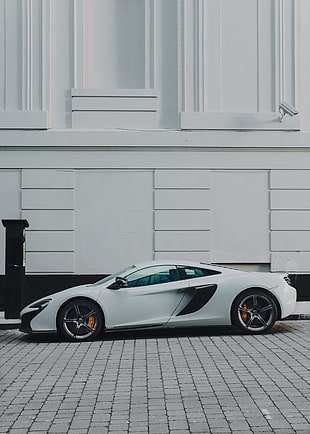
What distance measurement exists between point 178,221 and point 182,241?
481 millimetres

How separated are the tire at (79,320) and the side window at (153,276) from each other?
0.72 metres

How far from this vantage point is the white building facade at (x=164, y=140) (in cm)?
1603

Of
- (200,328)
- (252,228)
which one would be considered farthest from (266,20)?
(200,328)

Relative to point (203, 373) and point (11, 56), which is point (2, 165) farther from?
point (203, 373)

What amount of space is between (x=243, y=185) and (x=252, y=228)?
1.04m

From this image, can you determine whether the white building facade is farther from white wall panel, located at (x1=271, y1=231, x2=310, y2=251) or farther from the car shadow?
the car shadow

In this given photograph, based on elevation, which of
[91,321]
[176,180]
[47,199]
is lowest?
[91,321]

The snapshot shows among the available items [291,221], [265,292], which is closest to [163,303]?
[265,292]

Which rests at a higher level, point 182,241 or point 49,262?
point 182,241

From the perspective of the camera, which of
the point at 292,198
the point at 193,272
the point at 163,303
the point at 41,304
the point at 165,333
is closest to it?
the point at 163,303

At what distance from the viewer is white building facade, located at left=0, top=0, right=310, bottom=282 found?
52.6 feet

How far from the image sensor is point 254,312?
36.0 feet

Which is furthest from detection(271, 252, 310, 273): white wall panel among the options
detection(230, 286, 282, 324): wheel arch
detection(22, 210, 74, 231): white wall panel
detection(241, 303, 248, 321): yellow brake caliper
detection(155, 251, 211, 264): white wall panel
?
detection(241, 303, 248, 321): yellow brake caliper

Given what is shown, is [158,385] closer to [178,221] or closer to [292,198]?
[178,221]
